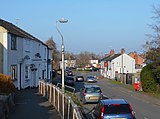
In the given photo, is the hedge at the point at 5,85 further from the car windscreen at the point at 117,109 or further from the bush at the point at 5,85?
the car windscreen at the point at 117,109

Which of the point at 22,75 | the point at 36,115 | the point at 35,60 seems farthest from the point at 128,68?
the point at 36,115

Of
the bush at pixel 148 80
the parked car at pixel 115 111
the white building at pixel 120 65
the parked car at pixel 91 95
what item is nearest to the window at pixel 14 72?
the parked car at pixel 91 95

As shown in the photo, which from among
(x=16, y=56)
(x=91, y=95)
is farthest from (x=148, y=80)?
(x=16, y=56)

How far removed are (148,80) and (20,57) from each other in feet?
47.7

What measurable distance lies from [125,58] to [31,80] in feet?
160

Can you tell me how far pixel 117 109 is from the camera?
49.1ft

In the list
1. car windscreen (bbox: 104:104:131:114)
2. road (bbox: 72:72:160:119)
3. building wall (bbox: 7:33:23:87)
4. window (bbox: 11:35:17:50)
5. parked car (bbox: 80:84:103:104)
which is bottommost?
road (bbox: 72:72:160:119)

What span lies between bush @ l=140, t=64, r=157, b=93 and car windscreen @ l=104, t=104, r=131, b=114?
26009 mm

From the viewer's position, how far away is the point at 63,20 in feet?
68.4

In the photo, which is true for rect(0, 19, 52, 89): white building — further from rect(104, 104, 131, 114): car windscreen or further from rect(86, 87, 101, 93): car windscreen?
rect(104, 104, 131, 114): car windscreen

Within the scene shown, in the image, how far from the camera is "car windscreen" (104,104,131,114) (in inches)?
586

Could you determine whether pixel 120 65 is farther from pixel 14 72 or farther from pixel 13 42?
pixel 13 42

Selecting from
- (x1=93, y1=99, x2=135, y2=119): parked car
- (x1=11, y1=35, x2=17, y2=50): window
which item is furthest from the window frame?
(x1=93, y1=99, x2=135, y2=119): parked car

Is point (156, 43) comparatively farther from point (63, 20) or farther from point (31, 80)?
point (63, 20)
